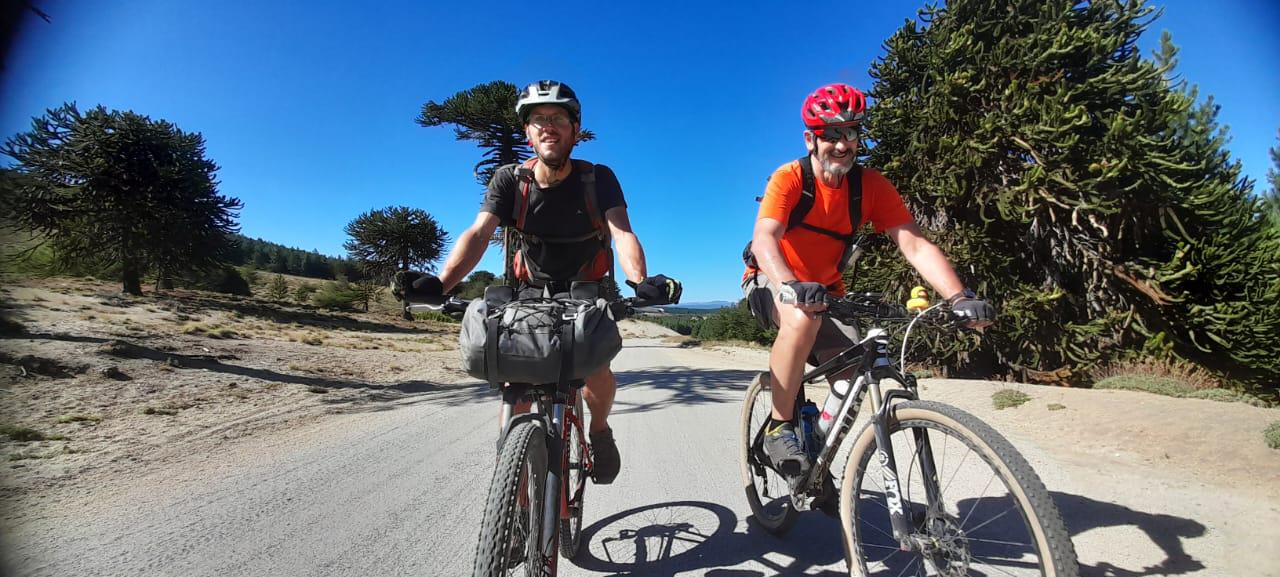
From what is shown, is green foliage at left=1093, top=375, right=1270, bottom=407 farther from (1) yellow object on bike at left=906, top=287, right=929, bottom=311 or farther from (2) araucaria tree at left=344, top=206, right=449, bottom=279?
(2) araucaria tree at left=344, top=206, right=449, bottom=279

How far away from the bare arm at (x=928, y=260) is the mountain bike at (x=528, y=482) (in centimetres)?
Answer: 130

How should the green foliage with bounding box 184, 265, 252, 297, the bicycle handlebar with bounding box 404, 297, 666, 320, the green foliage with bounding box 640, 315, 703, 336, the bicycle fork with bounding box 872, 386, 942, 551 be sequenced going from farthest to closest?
the green foliage with bounding box 640, 315, 703, 336 → the green foliage with bounding box 184, 265, 252, 297 → the bicycle handlebar with bounding box 404, 297, 666, 320 → the bicycle fork with bounding box 872, 386, 942, 551

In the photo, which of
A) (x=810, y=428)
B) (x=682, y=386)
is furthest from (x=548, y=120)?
(x=682, y=386)

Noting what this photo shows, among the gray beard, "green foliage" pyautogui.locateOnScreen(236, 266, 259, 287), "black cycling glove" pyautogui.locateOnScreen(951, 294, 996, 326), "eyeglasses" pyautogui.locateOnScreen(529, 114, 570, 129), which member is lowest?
"black cycling glove" pyautogui.locateOnScreen(951, 294, 996, 326)

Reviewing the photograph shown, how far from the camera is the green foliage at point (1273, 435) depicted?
11.0ft

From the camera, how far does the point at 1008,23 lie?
33.7 feet

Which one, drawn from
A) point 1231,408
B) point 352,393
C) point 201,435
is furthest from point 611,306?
point 352,393

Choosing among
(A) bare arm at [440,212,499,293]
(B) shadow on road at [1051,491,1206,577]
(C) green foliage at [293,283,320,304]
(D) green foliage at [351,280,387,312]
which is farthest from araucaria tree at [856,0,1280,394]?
(C) green foliage at [293,283,320,304]

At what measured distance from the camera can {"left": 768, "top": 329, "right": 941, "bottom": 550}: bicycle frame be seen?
171cm

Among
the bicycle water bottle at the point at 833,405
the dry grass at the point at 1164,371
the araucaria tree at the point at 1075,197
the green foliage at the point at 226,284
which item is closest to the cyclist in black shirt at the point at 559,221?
the bicycle water bottle at the point at 833,405

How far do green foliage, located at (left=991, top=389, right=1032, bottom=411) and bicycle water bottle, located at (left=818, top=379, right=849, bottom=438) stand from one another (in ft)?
14.7

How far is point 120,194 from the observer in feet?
54.6

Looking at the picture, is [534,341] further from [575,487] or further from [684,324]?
[684,324]

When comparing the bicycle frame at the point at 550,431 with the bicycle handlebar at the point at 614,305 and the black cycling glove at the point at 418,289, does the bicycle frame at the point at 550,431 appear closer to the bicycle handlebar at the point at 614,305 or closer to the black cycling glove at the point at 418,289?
the bicycle handlebar at the point at 614,305
